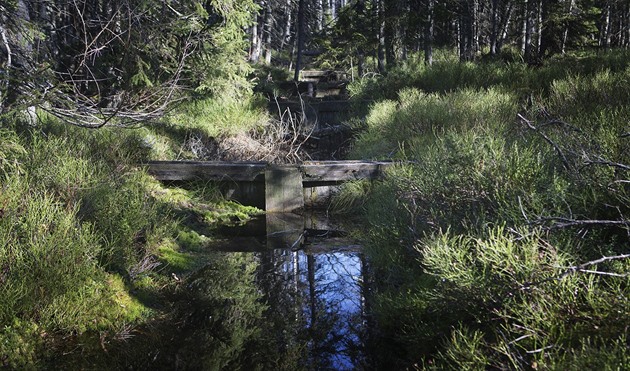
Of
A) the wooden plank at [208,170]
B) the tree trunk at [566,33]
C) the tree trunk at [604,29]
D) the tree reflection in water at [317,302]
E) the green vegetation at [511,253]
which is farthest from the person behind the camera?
the tree trunk at [604,29]

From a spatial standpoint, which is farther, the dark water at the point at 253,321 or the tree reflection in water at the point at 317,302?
the tree reflection in water at the point at 317,302

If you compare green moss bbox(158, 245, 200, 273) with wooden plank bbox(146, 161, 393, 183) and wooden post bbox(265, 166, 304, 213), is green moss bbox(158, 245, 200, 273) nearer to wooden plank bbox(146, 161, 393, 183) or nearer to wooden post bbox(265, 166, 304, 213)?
wooden plank bbox(146, 161, 393, 183)

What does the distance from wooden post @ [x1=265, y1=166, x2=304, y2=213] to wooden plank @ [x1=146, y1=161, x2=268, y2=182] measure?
Answer: 219 millimetres

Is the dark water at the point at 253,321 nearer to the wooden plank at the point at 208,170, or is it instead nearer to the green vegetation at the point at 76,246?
the green vegetation at the point at 76,246

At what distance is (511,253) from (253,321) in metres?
2.52

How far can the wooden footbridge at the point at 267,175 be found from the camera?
905cm

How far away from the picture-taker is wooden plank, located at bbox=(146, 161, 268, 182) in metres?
8.97

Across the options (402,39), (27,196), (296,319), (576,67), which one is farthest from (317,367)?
(402,39)

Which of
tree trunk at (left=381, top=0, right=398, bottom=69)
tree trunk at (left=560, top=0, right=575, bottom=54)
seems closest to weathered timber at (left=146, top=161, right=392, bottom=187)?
tree trunk at (left=560, top=0, right=575, bottom=54)

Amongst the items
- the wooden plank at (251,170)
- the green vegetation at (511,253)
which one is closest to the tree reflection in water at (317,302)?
the green vegetation at (511,253)

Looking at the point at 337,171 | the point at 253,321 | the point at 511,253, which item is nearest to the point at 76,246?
the point at 253,321

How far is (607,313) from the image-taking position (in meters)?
2.82

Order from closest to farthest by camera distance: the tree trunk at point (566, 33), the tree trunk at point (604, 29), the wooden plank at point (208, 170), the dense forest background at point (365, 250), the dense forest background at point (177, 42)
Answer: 1. the dense forest background at point (365, 250)
2. the dense forest background at point (177, 42)
3. the wooden plank at point (208, 170)
4. the tree trunk at point (566, 33)
5. the tree trunk at point (604, 29)

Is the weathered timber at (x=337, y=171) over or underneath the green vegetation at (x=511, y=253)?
underneath
